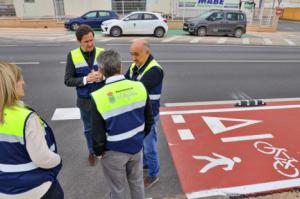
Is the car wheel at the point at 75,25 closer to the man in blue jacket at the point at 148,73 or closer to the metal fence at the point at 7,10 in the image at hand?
the metal fence at the point at 7,10

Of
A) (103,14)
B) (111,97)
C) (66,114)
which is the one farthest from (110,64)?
(103,14)

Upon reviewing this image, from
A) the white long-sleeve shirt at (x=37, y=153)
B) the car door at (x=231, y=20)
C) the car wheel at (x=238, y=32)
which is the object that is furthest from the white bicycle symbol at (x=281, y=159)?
the car wheel at (x=238, y=32)

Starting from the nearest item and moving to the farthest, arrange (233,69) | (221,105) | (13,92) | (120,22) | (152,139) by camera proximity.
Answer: (13,92) → (152,139) → (221,105) → (233,69) → (120,22)

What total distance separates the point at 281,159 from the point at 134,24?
47.5ft

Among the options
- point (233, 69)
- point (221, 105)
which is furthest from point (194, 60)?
point (221, 105)

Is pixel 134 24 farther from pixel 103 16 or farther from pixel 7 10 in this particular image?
pixel 7 10

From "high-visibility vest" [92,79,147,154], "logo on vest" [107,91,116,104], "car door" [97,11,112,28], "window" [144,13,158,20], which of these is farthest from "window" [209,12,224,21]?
"logo on vest" [107,91,116,104]

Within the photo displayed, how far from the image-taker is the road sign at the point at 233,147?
3.53 metres

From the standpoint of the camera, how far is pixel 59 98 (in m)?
6.67

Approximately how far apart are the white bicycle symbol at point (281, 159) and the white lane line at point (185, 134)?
1.13 metres

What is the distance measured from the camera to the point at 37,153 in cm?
185

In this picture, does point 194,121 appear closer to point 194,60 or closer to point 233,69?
point 233,69

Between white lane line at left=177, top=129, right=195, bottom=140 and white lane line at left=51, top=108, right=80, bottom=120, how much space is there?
228 cm

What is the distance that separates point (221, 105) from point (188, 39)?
1196 cm
